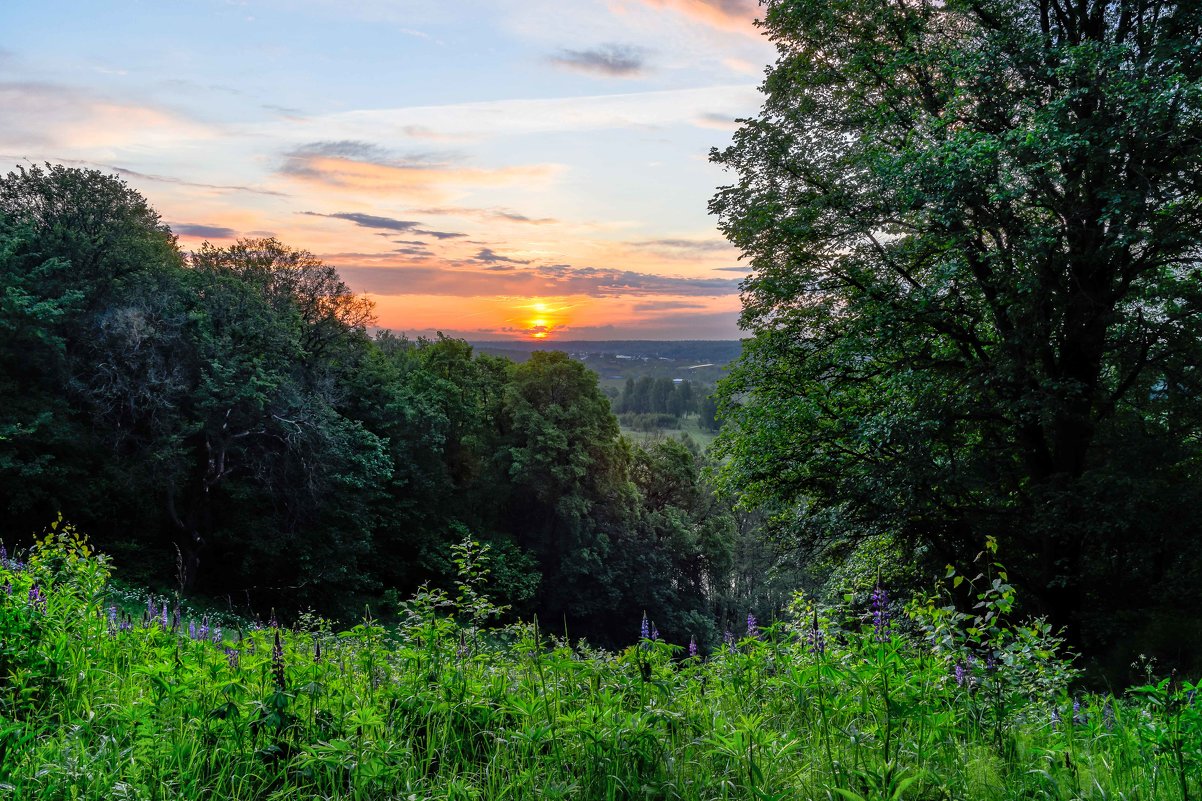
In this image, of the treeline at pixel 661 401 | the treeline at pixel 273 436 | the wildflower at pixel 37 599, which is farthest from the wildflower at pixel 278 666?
the treeline at pixel 661 401

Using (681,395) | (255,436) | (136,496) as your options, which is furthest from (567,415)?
(681,395)

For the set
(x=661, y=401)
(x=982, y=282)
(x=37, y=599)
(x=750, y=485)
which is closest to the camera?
(x=37, y=599)

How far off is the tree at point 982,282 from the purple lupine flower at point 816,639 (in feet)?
27.3

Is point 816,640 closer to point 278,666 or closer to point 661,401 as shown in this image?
point 278,666

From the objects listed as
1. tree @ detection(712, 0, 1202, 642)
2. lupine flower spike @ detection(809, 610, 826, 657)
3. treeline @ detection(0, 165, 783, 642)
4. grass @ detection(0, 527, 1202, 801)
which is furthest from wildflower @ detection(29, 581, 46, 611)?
treeline @ detection(0, 165, 783, 642)

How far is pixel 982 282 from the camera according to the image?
485 inches

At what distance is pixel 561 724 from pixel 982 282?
11878mm

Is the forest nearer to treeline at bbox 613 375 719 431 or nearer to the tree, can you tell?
the tree

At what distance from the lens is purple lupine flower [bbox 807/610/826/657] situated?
12.8ft

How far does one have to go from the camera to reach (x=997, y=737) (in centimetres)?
332

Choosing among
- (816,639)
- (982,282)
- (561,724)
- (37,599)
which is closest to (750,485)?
(982,282)

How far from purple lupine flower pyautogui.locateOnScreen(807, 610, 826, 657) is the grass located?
0.02 m

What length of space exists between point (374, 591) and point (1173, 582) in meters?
28.0

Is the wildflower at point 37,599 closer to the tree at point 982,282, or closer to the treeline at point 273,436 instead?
the tree at point 982,282
